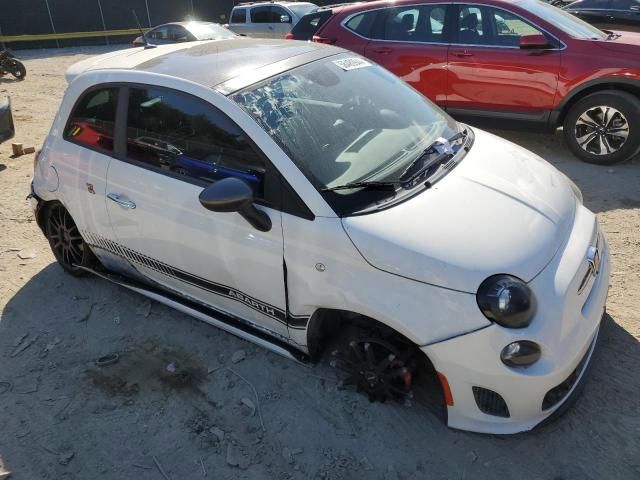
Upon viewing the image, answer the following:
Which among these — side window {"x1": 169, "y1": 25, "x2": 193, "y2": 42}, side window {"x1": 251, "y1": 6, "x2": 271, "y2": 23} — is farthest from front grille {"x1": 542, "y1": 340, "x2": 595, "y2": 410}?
side window {"x1": 251, "y1": 6, "x2": 271, "y2": 23}

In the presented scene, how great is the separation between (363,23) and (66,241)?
4636mm

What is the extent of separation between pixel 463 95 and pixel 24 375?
528 cm

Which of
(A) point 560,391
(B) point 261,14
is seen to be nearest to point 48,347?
(A) point 560,391

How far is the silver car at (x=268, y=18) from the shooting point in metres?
14.1

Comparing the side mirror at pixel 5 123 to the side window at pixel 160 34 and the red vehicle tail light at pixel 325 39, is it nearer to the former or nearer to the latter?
the red vehicle tail light at pixel 325 39

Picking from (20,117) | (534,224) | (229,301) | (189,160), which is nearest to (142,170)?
(189,160)

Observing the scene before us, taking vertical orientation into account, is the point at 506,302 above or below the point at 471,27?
below

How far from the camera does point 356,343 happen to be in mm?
2629

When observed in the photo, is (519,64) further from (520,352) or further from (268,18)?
(268,18)

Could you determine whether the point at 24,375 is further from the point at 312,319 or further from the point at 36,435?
the point at 312,319

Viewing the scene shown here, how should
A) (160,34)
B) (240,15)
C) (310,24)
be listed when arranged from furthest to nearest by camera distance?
(240,15) → (160,34) → (310,24)

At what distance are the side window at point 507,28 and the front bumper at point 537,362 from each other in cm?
408

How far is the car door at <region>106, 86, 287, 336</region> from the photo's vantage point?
8.61ft

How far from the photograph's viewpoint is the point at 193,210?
110 inches
